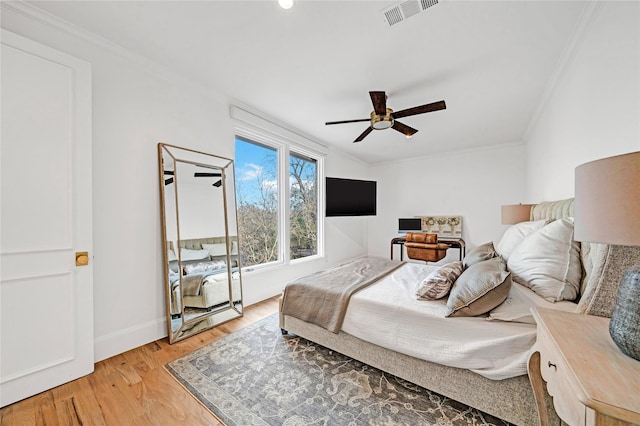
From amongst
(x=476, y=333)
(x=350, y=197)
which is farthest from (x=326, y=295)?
(x=350, y=197)

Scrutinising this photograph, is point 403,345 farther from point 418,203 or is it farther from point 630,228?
point 418,203

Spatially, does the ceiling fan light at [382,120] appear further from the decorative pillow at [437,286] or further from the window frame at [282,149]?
the decorative pillow at [437,286]

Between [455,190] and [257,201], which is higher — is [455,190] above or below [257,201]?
above

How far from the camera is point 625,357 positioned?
72 cm

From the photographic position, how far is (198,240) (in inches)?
101

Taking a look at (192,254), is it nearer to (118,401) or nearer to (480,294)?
(118,401)

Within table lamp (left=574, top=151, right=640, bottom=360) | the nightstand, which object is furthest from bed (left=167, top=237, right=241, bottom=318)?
table lamp (left=574, top=151, right=640, bottom=360)

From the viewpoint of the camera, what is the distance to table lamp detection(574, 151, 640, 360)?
1.98 feet

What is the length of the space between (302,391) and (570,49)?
10.8 ft

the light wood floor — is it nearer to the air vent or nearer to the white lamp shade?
the white lamp shade

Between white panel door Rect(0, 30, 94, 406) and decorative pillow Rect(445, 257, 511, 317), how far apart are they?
258cm

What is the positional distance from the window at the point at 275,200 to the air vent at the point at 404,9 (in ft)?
7.08

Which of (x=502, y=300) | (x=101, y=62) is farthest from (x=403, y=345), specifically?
(x=101, y=62)

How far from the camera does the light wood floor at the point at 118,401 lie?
139 centimetres
